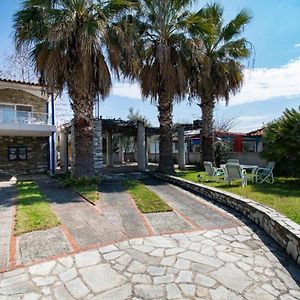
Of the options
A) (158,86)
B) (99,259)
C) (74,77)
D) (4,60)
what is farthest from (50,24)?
(4,60)

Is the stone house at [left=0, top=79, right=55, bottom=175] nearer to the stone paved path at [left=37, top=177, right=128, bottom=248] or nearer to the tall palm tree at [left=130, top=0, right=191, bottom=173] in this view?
the tall palm tree at [left=130, top=0, right=191, bottom=173]

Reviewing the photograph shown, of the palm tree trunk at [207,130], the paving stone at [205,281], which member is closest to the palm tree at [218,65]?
the palm tree trunk at [207,130]

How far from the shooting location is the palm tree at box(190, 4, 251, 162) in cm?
1648

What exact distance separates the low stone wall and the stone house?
12.6 metres

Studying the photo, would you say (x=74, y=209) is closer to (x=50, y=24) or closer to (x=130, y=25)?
(x=50, y=24)

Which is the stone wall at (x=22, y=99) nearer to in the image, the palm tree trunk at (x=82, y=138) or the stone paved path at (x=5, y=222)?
the palm tree trunk at (x=82, y=138)

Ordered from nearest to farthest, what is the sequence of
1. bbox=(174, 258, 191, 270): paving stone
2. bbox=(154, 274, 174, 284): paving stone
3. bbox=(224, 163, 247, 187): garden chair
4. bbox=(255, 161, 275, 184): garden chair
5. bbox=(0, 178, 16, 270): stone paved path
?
bbox=(154, 274, 174, 284): paving stone < bbox=(174, 258, 191, 270): paving stone < bbox=(0, 178, 16, 270): stone paved path < bbox=(224, 163, 247, 187): garden chair < bbox=(255, 161, 275, 184): garden chair

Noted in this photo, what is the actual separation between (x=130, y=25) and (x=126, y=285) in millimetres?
11675

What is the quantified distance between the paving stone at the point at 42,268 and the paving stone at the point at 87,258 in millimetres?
399

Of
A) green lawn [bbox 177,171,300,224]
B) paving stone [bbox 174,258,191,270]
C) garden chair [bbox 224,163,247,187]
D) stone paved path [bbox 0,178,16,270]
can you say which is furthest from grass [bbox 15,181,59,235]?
garden chair [bbox 224,163,247,187]

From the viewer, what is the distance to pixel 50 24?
1180 cm

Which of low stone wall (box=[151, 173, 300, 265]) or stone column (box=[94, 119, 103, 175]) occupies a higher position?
stone column (box=[94, 119, 103, 175])

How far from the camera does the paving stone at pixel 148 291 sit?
3879 mm

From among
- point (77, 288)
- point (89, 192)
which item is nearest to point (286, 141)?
point (89, 192)
